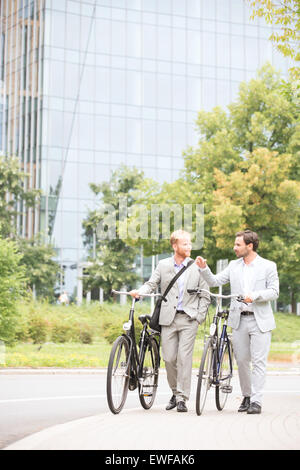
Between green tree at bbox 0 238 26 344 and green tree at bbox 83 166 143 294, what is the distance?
84.5 feet

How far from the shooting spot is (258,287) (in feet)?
26.9

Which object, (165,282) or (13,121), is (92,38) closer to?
(13,121)

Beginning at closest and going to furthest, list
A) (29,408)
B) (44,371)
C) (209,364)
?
(209,364) → (29,408) → (44,371)

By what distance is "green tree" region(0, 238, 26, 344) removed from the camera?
59.7ft

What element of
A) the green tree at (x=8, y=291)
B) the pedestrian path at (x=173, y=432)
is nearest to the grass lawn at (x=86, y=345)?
the green tree at (x=8, y=291)

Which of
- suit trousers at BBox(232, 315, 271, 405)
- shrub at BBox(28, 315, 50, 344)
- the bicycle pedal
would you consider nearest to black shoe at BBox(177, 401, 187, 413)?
the bicycle pedal

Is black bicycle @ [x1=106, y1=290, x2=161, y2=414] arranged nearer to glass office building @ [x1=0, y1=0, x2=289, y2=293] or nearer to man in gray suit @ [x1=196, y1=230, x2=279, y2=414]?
man in gray suit @ [x1=196, y1=230, x2=279, y2=414]

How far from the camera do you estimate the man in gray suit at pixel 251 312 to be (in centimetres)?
793

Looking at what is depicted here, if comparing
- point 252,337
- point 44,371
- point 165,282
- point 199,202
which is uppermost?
point 199,202

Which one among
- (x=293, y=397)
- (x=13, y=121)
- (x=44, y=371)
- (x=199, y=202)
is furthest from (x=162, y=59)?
(x=293, y=397)

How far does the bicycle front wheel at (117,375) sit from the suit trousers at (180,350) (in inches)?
23.1

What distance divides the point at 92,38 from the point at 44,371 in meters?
42.0

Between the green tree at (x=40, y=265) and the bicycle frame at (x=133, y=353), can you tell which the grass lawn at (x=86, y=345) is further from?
the green tree at (x=40, y=265)
